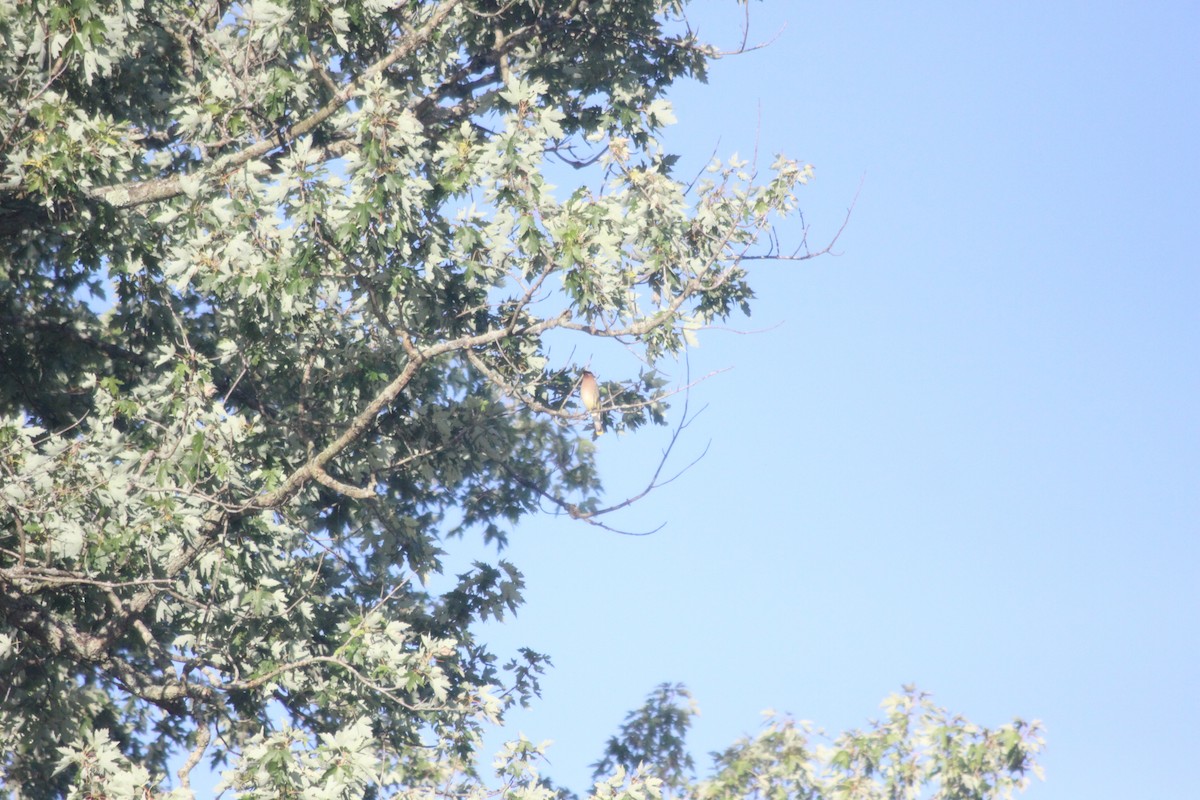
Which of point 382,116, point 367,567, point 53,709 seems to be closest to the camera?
point 382,116

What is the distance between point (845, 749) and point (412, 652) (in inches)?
191

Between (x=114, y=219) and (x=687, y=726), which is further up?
(x=114, y=219)

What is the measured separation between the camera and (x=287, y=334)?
11.4 m

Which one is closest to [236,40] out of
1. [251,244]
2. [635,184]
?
[251,244]

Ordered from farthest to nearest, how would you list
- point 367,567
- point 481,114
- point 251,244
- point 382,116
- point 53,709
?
point 367,567 < point 481,114 < point 53,709 < point 251,244 < point 382,116

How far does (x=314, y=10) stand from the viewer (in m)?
10.0

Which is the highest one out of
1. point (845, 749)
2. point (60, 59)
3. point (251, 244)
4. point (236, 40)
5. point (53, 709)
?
point (236, 40)

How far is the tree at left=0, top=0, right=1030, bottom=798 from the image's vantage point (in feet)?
30.1

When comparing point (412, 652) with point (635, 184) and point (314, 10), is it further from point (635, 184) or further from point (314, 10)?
point (314, 10)

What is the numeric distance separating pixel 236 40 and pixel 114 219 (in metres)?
2.26

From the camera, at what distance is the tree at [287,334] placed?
9180 millimetres

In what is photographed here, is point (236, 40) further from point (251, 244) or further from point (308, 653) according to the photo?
point (308, 653)

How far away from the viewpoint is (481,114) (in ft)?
39.5

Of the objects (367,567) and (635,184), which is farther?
(367,567)
